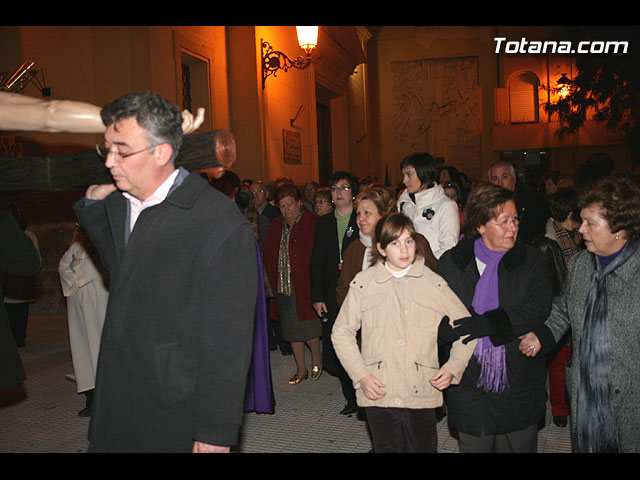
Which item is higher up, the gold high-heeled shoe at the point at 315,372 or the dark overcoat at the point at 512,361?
the dark overcoat at the point at 512,361

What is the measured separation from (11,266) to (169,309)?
4.22ft

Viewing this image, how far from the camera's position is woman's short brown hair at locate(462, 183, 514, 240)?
364 centimetres

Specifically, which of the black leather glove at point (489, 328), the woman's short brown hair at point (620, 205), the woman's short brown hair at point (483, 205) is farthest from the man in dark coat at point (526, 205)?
the black leather glove at point (489, 328)

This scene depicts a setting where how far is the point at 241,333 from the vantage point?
2.35m

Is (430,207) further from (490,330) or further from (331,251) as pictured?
(490,330)

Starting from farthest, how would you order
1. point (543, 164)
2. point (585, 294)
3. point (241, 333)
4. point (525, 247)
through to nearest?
point (543, 164) < point (525, 247) < point (585, 294) < point (241, 333)

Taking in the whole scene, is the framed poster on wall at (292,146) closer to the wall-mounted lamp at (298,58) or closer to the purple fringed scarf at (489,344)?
the wall-mounted lamp at (298,58)

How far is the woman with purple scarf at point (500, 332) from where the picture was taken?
3.53 metres

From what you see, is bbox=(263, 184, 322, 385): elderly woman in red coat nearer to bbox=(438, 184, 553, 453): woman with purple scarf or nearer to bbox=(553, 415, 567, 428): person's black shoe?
bbox=(553, 415, 567, 428): person's black shoe

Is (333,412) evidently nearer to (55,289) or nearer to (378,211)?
(378,211)

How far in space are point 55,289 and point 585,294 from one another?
9.76 metres

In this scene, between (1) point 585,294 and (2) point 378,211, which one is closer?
(1) point 585,294

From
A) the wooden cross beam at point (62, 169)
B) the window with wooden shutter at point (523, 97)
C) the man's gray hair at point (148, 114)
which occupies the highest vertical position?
the window with wooden shutter at point (523, 97)

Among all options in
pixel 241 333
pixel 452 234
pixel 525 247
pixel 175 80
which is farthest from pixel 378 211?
pixel 175 80
